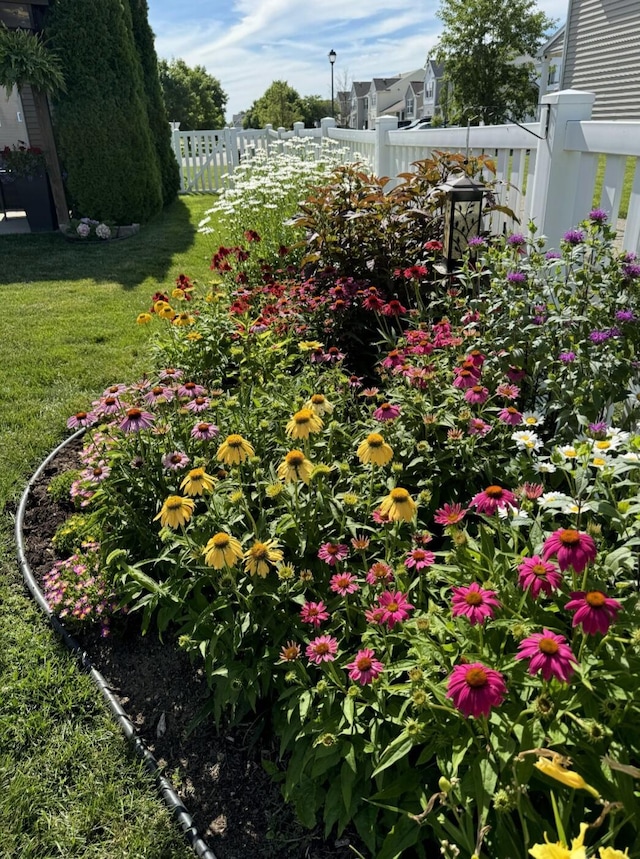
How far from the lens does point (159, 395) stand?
2.58 m

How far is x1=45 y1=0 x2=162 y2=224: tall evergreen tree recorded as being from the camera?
8414 millimetres

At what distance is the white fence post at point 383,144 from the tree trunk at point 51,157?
5.19 meters

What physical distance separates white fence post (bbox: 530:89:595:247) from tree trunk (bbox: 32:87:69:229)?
759 centimetres

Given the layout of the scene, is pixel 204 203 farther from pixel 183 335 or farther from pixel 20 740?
pixel 20 740

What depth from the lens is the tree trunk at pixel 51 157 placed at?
27.4ft

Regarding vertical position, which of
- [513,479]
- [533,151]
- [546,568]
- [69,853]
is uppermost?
[533,151]

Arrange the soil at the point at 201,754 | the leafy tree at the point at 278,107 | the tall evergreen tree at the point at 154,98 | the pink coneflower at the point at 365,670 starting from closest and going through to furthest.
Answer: the pink coneflower at the point at 365,670 < the soil at the point at 201,754 < the tall evergreen tree at the point at 154,98 < the leafy tree at the point at 278,107

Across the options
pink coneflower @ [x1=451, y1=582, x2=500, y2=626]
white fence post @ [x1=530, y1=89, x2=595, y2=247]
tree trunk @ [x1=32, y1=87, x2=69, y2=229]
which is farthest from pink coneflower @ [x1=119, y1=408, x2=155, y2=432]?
tree trunk @ [x1=32, y1=87, x2=69, y2=229]

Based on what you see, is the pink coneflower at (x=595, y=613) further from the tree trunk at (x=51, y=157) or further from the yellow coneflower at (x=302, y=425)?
the tree trunk at (x=51, y=157)

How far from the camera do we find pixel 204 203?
37.7 ft

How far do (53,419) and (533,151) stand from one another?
3.13 metres

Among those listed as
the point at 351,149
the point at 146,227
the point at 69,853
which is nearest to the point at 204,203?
the point at 146,227

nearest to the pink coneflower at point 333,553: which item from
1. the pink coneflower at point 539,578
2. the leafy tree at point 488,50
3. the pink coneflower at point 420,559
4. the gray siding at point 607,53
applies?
the pink coneflower at point 420,559

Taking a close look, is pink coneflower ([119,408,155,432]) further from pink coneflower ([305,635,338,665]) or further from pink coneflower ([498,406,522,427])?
pink coneflower ([498,406,522,427])
